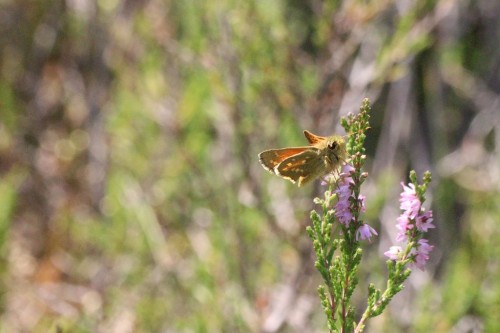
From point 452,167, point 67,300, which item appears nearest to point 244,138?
point 452,167

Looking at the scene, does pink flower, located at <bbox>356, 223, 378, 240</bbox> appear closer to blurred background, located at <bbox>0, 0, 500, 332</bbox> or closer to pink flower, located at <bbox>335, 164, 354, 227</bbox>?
pink flower, located at <bbox>335, 164, 354, 227</bbox>

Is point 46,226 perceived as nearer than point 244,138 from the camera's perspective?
No

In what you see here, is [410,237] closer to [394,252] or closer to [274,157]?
[394,252]

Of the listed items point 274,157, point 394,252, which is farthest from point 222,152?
point 394,252

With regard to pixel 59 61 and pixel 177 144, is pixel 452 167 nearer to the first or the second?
pixel 177 144

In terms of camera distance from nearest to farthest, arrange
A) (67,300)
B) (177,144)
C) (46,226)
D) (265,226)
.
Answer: (265,226)
(177,144)
(67,300)
(46,226)

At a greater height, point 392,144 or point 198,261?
point 392,144

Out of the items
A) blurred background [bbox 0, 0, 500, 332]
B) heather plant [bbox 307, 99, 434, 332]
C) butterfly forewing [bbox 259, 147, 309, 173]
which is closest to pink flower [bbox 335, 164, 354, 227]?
heather plant [bbox 307, 99, 434, 332]
